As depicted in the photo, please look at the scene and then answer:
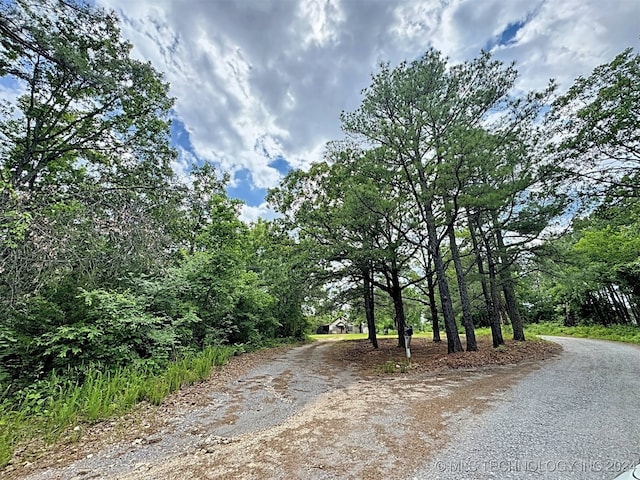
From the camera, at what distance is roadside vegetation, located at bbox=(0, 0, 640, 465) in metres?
5.35

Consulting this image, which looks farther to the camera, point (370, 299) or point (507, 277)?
point (370, 299)

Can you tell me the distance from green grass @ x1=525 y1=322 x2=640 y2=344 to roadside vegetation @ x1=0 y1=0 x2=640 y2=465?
705mm

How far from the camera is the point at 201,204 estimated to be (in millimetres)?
9008

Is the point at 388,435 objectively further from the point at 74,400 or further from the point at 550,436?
the point at 74,400

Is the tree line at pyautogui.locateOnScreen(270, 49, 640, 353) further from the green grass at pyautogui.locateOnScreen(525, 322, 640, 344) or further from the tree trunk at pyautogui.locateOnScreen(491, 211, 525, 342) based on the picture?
the green grass at pyautogui.locateOnScreen(525, 322, 640, 344)

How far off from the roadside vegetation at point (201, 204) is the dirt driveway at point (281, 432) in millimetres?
729

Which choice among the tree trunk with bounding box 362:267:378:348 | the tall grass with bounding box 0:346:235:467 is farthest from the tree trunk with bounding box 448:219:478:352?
the tall grass with bounding box 0:346:235:467

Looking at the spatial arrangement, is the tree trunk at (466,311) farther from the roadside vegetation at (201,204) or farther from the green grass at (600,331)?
the green grass at (600,331)

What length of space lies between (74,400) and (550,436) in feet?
20.1

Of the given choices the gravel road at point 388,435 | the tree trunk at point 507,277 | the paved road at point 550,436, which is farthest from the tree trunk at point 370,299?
the paved road at point 550,436

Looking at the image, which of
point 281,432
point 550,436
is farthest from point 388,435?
point 550,436

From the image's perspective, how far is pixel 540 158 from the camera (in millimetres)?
7949

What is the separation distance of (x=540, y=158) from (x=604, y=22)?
117 inches

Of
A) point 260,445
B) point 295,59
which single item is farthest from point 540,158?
point 260,445
